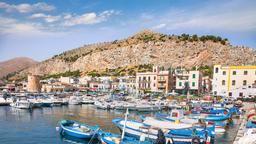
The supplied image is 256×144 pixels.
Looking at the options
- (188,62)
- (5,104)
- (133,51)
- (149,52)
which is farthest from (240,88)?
(133,51)

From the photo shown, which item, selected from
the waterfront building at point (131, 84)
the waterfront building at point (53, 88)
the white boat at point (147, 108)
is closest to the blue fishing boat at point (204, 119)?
the white boat at point (147, 108)

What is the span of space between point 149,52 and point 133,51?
37.1 ft

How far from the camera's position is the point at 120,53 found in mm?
159125

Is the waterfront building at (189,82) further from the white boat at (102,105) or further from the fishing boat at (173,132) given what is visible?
the fishing boat at (173,132)

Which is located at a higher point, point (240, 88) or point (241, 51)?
point (241, 51)

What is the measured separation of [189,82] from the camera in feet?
271

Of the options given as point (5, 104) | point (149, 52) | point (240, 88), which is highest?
point (149, 52)

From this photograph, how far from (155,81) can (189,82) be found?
32.9 feet

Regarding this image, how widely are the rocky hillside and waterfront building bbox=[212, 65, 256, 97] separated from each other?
163 feet

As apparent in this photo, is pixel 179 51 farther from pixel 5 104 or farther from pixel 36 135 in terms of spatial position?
pixel 36 135

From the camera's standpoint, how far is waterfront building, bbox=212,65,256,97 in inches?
2687

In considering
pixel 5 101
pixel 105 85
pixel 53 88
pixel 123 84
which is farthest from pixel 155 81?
pixel 53 88

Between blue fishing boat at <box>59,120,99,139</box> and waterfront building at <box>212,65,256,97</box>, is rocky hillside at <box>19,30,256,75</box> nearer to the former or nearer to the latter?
waterfront building at <box>212,65,256,97</box>

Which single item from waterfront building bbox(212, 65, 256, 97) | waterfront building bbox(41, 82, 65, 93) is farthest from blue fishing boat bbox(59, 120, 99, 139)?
waterfront building bbox(41, 82, 65, 93)
